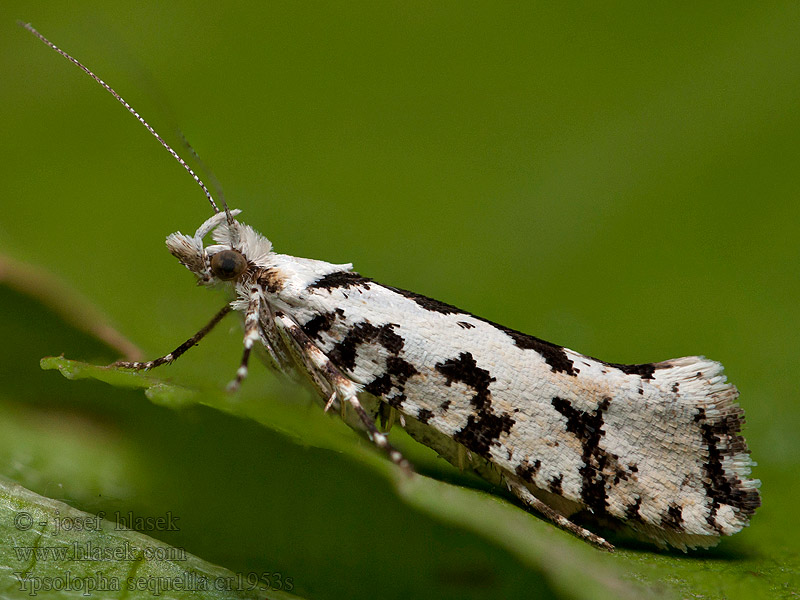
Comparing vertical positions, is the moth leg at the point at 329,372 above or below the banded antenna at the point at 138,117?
below

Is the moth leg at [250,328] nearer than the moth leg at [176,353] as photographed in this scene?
Yes

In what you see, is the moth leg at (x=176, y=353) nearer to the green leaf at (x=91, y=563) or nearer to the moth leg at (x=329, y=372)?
the moth leg at (x=329, y=372)

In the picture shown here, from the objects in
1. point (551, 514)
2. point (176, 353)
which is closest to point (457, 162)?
point (176, 353)

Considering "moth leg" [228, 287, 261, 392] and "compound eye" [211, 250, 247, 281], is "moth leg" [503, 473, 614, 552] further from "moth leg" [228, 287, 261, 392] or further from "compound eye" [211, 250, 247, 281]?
"compound eye" [211, 250, 247, 281]

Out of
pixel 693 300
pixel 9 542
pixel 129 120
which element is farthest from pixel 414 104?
pixel 9 542

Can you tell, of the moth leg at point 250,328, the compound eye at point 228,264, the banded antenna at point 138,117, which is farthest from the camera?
the compound eye at point 228,264

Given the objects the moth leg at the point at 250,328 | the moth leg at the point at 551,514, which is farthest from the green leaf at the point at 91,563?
the moth leg at the point at 551,514

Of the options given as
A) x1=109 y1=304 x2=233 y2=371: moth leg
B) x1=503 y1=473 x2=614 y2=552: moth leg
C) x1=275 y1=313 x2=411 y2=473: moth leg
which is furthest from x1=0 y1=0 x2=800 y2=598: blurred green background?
x1=503 y1=473 x2=614 y2=552: moth leg
